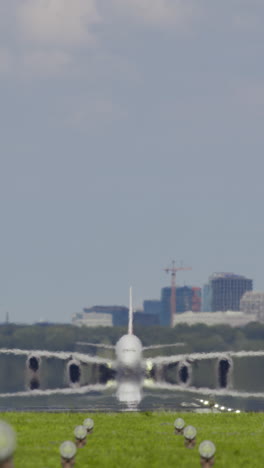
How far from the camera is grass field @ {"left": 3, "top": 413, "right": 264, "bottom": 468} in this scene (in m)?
37.2

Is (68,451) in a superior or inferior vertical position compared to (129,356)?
inferior

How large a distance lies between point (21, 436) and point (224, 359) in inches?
4285

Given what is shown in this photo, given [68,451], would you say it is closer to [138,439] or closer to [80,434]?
[80,434]

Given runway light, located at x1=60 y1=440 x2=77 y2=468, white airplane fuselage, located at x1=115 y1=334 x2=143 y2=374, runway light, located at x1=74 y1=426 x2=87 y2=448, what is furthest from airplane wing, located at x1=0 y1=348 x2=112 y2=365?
runway light, located at x1=60 y1=440 x2=77 y2=468

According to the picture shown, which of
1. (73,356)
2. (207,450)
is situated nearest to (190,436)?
(207,450)

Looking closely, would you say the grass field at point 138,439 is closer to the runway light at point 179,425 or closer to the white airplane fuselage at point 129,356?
the runway light at point 179,425

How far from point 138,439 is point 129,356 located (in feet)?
286

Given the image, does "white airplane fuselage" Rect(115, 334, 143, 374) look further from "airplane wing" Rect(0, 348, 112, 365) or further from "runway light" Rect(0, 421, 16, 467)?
"runway light" Rect(0, 421, 16, 467)

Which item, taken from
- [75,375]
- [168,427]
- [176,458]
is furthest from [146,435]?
[75,375]

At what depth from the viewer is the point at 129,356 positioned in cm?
13338

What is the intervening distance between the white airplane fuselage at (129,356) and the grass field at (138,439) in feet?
222

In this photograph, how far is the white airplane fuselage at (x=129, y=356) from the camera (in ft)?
438

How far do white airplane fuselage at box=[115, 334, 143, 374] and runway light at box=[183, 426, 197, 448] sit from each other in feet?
298

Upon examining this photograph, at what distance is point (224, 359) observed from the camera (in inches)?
6083
